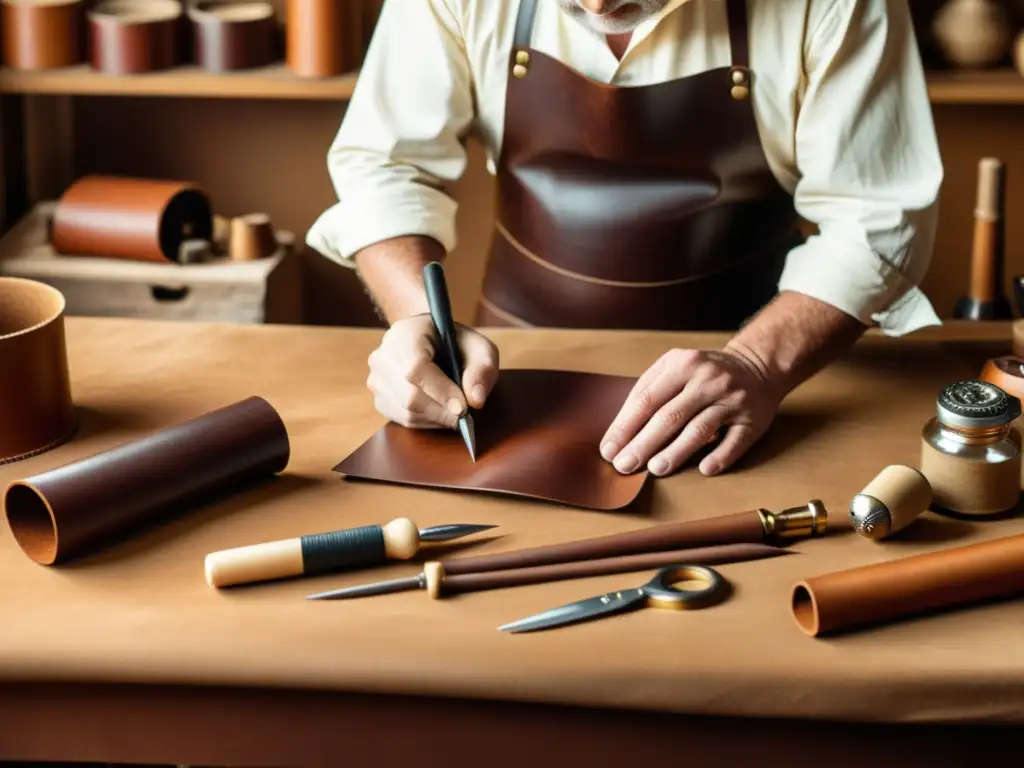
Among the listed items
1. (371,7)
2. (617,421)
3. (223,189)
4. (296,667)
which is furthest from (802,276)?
(223,189)

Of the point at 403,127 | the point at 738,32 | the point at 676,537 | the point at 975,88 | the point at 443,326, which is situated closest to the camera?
the point at 676,537

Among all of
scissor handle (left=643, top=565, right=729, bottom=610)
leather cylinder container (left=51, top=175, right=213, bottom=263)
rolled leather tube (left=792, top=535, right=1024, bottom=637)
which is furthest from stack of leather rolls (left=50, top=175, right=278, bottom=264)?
rolled leather tube (left=792, top=535, right=1024, bottom=637)

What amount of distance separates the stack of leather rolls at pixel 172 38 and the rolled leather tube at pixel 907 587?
2016mm

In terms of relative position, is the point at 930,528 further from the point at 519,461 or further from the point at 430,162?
the point at 430,162

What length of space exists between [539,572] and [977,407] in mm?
482

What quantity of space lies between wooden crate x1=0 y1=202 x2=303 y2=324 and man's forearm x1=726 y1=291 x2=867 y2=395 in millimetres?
1467

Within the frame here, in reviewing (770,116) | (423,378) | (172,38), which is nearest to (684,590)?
(423,378)

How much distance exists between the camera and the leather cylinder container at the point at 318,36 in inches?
112

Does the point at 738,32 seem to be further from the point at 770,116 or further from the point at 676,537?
the point at 676,537

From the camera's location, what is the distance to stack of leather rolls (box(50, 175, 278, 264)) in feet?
9.52

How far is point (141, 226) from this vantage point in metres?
2.89

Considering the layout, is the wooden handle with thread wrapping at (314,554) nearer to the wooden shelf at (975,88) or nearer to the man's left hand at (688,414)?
the man's left hand at (688,414)

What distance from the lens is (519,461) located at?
1.48 m

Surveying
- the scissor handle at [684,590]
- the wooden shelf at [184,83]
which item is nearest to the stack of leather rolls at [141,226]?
the wooden shelf at [184,83]
